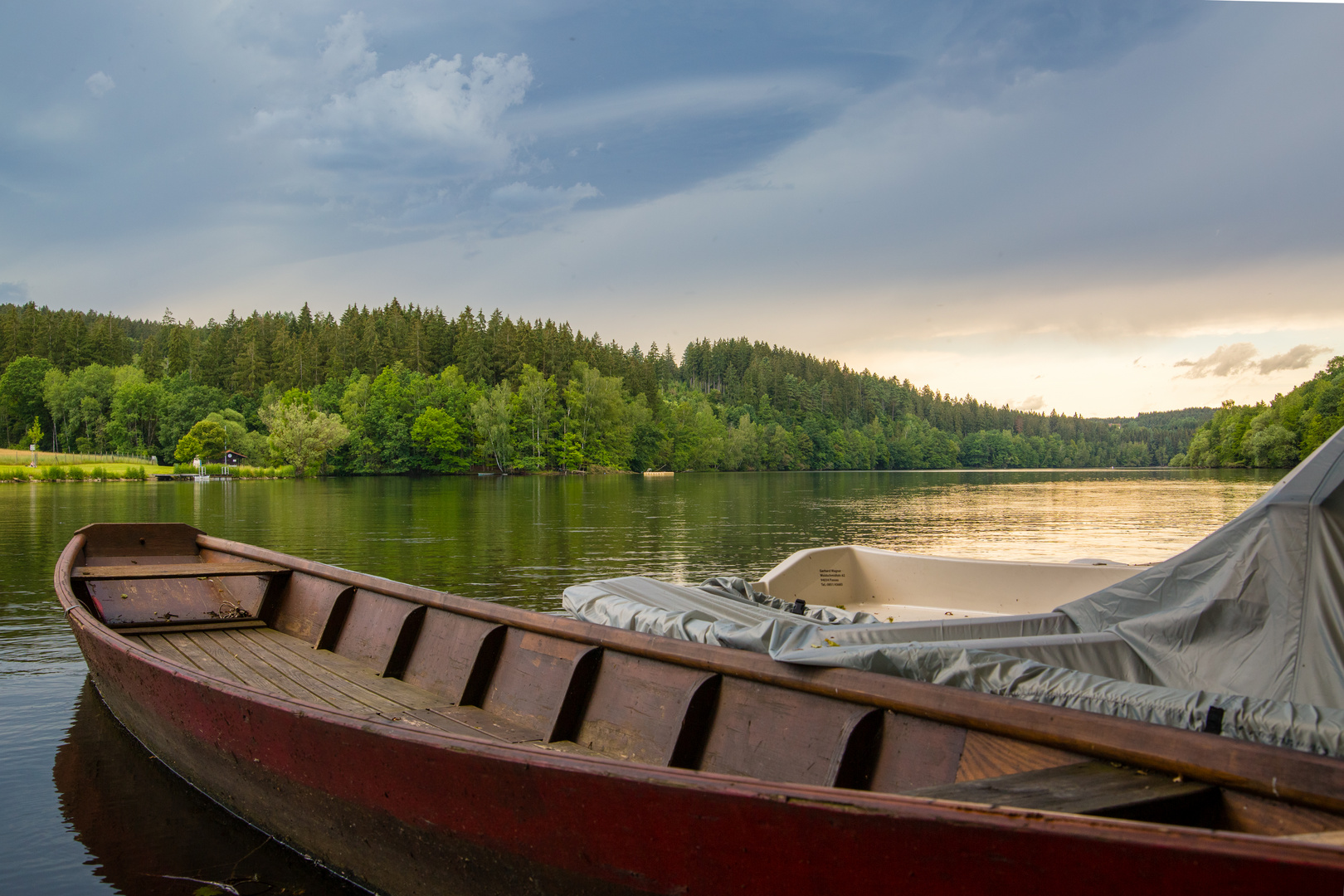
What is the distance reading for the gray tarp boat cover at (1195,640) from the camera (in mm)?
2793

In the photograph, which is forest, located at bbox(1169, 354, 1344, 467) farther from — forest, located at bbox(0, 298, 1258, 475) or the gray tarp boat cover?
the gray tarp boat cover

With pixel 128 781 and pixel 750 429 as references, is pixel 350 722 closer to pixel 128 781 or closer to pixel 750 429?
pixel 128 781

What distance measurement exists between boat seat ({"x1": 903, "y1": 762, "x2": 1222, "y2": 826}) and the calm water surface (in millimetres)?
3751

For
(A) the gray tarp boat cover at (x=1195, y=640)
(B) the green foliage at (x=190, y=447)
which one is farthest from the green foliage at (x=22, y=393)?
(A) the gray tarp boat cover at (x=1195, y=640)

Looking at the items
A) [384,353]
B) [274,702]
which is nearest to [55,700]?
[274,702]

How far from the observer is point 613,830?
2879 mm

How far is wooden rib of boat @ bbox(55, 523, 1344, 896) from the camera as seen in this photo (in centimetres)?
209

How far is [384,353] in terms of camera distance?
112 meters

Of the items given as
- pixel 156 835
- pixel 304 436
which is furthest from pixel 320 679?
pixel 304 436

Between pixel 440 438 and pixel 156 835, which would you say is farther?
pixel 440 438

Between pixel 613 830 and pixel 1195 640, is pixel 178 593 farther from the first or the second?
pixel 1195 640

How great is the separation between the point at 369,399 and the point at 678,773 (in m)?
104

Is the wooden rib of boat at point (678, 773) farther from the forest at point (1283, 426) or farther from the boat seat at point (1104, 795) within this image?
the forest at point (1283, 426)

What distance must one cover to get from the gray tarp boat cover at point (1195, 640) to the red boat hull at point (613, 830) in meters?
0.98
